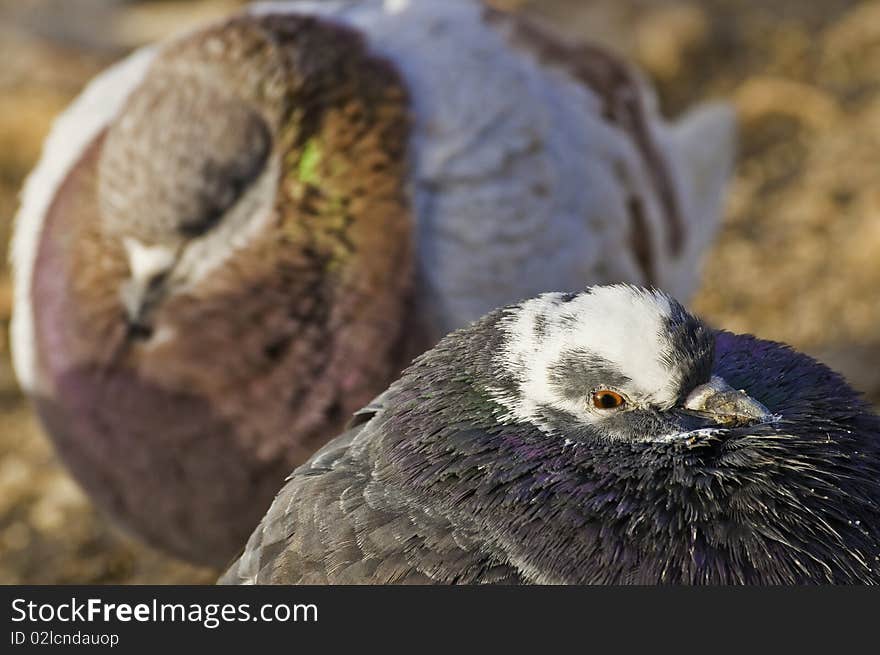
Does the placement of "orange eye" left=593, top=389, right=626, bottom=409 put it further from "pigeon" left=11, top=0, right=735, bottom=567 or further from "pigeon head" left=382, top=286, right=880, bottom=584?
"pigeon" left=11, top=0, right=735, bottom=567

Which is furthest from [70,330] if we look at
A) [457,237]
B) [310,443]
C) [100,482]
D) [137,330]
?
[457,237]

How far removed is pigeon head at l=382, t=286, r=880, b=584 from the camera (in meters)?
2.18

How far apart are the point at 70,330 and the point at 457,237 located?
4.01 ft

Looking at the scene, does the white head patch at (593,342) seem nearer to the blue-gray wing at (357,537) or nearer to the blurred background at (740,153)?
the blue-gray wing at (357,537)

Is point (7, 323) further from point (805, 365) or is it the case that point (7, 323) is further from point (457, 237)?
point (805, 365)

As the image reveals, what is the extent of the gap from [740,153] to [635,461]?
4499 millimetres

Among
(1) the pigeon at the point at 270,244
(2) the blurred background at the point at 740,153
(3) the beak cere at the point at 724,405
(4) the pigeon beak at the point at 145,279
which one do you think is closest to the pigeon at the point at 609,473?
(3) the beak cere at the point at 724,405

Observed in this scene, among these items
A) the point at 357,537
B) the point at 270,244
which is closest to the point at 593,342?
the point at 357,537

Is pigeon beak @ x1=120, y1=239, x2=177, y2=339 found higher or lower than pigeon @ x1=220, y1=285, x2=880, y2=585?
lower

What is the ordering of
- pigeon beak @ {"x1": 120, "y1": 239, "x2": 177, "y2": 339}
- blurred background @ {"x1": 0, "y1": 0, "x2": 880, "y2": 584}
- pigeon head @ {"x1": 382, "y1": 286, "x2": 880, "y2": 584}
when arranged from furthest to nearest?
blurred background @ {"x1": 0, "y1": 0, "x2": 880, "y2": 584} < pigeon beak @ {"x1": 120, "y1": 239, "x2": 177, "y2": 339} < pigeon head @ {"x1": 382, "y1": 286, "x2": 880, "y2": 584}

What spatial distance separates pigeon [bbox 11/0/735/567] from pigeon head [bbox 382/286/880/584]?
1382 millimetres

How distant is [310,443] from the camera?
3.66 meters

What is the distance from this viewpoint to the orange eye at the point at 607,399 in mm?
2254

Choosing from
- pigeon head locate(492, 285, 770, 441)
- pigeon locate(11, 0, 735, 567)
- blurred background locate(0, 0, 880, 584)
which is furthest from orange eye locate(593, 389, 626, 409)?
blurred background locate(0, 0, 880, 584)
